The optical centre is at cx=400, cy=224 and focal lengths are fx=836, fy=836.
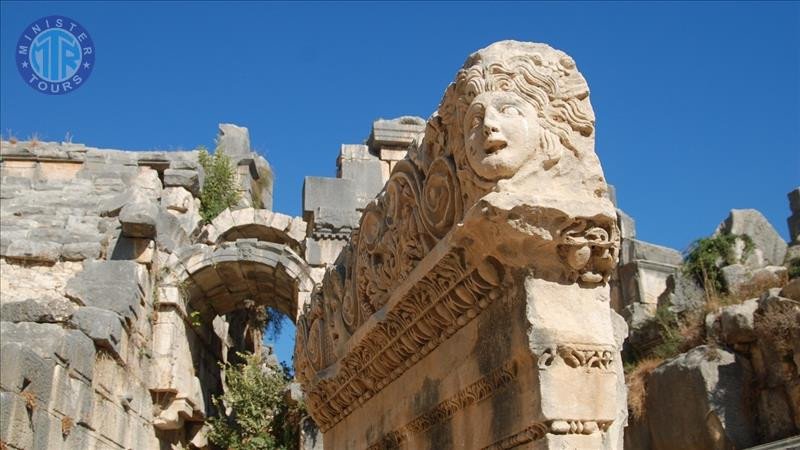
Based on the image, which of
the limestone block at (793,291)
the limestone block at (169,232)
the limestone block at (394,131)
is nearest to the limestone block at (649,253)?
the limestone block at (394,131)

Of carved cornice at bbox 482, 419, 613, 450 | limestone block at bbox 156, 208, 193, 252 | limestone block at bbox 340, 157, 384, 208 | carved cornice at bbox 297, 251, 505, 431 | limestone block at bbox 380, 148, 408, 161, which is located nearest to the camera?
carved cornice at bbox 482, 419, 613, 450

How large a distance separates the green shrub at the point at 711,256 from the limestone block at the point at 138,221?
8.07 metres

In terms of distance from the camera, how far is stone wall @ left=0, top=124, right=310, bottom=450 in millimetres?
8711

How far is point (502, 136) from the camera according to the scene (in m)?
3.04

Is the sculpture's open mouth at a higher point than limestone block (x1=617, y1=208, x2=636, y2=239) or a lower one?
lower

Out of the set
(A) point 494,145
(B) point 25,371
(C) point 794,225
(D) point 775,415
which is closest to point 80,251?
(B) point 25,371

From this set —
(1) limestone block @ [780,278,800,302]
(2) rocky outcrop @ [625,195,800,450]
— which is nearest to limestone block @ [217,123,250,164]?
(2) rocky outcrop @ [625,195,800,450]

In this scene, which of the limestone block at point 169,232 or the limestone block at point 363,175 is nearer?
the limestone block at point 169,232

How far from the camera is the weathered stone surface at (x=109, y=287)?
35.1 feet

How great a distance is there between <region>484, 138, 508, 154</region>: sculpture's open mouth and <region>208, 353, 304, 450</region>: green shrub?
10.2 m

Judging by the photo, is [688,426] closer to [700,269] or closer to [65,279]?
[700,269]

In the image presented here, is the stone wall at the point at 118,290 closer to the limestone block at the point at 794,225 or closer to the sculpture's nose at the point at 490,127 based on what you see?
the sculpture's nose at the point at 490,127

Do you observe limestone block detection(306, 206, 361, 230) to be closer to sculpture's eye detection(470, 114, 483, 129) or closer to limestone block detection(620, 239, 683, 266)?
limestone block detection(620, 239, 683, 266)

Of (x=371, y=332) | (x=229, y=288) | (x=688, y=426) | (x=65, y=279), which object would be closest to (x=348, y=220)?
(x=229, y=288)
